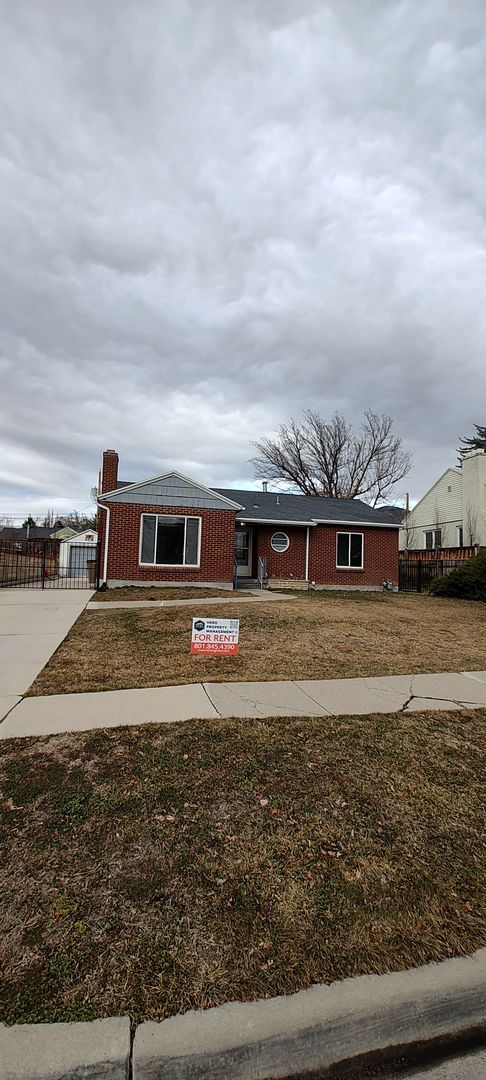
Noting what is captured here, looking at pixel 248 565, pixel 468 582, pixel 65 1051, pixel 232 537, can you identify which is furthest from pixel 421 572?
pixel 65 1051

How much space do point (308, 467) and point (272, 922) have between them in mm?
35242

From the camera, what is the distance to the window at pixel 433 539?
2770 centimetres

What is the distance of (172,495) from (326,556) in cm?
615

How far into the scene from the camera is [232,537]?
52.3 ft

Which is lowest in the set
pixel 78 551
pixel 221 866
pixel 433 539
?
pixel 221 866

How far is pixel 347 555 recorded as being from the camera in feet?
60.8

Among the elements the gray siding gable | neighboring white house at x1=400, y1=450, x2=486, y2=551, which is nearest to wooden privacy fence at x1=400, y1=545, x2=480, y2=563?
neighboring white house at x1=400, y1=450, x2=486, y2=551

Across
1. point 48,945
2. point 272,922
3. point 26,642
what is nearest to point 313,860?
point 272,922

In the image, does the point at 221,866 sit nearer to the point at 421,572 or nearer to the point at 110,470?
the point at 110,470

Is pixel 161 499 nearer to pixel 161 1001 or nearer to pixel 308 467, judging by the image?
pixel 161 1001

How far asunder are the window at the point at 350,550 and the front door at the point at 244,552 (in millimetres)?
3232

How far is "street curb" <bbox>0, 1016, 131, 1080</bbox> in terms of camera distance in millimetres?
1521

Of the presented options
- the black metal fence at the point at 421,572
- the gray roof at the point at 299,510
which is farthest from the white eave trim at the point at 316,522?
the black metal fence at the point at 421,572

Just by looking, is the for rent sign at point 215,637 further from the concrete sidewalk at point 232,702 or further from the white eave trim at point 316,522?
the white eave trim at point 316,522
